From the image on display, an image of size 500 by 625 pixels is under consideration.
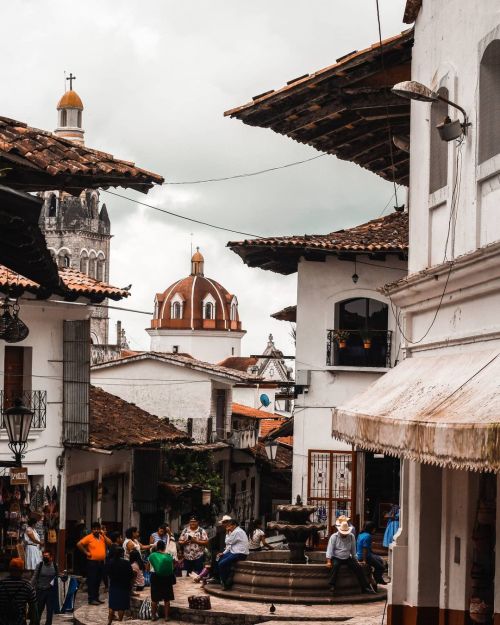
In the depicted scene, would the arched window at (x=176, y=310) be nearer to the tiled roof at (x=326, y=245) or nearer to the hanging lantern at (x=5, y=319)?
the tiled roof at (x=326, y=245)

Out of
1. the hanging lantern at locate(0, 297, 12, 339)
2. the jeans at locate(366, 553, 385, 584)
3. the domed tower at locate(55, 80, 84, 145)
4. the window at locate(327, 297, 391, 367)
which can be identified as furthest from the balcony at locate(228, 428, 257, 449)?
the domed tower at locate(55, 80, 84, 145)

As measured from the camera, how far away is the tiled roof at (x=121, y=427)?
33406 mm

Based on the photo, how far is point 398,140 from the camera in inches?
706

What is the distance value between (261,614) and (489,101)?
8.80 meters

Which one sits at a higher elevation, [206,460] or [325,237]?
[325,237]

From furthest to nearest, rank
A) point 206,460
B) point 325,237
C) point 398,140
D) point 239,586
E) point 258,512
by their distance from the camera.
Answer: point 258,512 → point 206,460 → point 325,237 → point 239,586 → point 398,140

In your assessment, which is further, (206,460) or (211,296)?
(211,296)

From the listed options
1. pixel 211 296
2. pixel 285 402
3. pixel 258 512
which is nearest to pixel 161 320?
pixel 211 296

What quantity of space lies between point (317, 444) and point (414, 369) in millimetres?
16487

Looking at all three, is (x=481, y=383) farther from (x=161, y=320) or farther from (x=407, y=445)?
(x=161, y=320)

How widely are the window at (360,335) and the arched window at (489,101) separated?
17.4m

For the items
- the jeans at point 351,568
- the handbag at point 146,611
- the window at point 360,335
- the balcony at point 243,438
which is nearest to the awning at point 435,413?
the jeans at point 351,568

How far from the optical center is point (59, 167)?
1174 centimetres

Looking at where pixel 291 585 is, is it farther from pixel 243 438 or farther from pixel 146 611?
pixel 243 438
